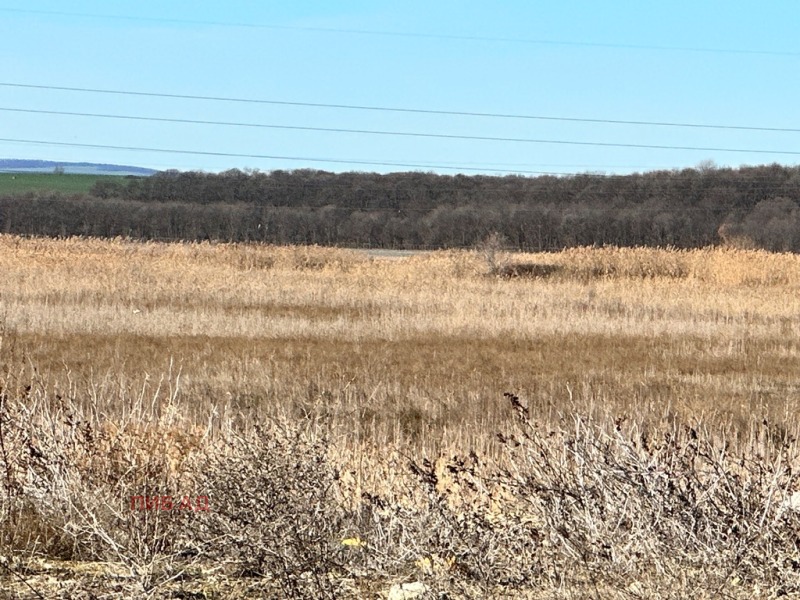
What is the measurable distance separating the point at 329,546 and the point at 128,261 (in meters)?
31.7

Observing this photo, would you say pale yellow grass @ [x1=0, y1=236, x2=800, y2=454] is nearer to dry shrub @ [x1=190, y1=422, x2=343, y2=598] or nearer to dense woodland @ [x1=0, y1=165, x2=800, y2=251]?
dry shrub @ [x1=190, y1=422, x2=343, y2=598]

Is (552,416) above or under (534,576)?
under

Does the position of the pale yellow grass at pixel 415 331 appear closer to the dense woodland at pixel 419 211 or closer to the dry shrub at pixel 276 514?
the dry shrub at pixel 276 514

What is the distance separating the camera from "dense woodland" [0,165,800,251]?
68.2 metres

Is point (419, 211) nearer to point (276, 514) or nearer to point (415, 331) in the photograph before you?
point (415, 331)

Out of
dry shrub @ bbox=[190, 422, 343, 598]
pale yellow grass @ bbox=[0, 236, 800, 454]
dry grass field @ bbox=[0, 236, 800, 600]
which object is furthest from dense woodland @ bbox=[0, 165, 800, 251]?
dry shrub @ bbox=[190, 422, 343, 598]

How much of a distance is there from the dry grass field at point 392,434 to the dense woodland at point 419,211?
35445 mm

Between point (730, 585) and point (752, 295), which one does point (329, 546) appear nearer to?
point (730, 585)

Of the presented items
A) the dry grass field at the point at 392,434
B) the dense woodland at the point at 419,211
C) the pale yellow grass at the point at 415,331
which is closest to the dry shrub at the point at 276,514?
the dry grass field at the point at 392,434

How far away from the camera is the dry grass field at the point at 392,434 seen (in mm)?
3900

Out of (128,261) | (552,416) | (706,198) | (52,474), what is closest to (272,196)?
(706,198)

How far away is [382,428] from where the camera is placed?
406 inches

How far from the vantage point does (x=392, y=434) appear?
34.2 ft

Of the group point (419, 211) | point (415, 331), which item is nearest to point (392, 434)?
point (415, 331)
